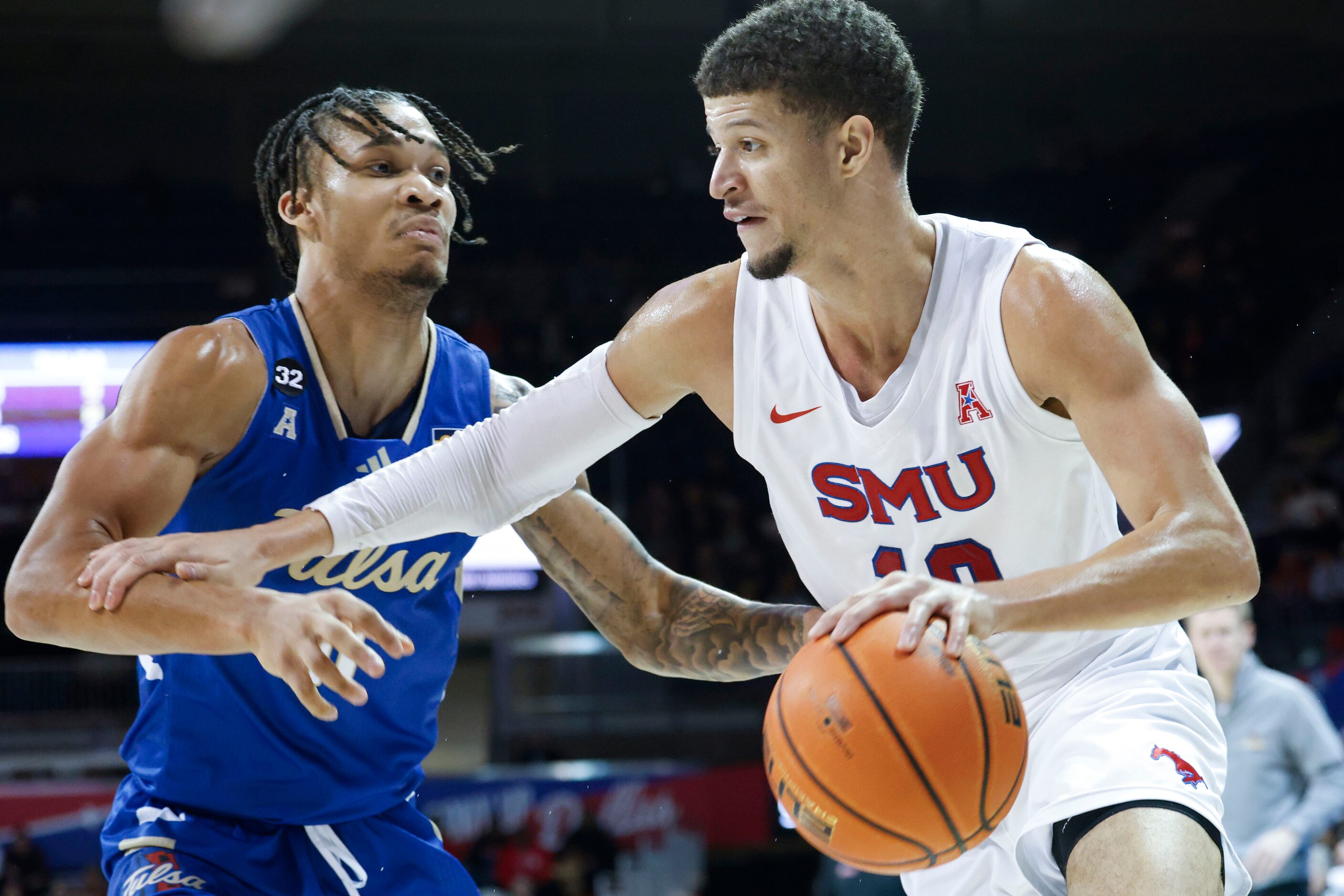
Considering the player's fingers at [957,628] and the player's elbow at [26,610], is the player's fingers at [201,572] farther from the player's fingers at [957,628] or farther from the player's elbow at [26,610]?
the player's fingers at [957,628]

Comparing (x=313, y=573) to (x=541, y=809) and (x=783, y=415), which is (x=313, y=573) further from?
(x=541, y=809)

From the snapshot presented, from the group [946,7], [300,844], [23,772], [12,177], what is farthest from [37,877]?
[946,7]

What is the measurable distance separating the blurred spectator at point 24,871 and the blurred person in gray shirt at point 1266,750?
755 centimetres

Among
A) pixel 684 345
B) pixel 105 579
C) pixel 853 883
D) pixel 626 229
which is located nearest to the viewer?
pixel 105 579

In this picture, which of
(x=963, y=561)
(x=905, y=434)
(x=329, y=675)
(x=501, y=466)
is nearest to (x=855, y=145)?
(x=905, y=434)

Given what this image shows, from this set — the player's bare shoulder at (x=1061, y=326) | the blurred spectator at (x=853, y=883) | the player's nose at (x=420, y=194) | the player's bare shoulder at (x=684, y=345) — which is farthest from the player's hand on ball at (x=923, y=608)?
the blurred spectator at (x=853, y=883)

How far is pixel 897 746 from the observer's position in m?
2.02

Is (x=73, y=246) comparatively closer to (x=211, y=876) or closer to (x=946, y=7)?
(x=946, y=7)

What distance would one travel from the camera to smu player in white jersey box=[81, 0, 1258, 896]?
2.28 m

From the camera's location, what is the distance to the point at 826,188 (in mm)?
2637

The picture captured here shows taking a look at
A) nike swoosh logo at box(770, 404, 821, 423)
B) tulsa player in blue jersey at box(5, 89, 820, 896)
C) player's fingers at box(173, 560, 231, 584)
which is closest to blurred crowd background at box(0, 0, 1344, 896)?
tulsa player in blue jersey at box(5, 89, 820, 896)

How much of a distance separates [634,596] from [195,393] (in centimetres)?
120

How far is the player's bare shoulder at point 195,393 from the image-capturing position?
8.95 ft

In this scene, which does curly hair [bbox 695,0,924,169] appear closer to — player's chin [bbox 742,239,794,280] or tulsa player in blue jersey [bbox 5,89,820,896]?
player's chin [bbox 742,239,794,280]
